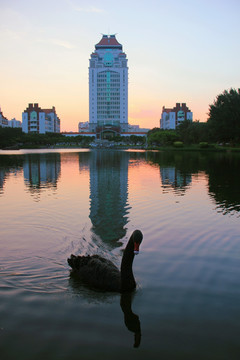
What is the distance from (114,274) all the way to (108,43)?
197 m

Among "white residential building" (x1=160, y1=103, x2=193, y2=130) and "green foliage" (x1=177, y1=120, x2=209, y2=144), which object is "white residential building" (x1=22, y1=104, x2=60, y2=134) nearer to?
"white residential building" (x1=160, y1=103, x2=193, y2=130)

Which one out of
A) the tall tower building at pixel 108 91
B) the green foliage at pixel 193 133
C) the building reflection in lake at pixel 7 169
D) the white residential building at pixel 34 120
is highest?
the tall tower building at pixel 108 91

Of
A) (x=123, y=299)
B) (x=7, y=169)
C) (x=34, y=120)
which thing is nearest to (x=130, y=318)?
(x=123, y=299)

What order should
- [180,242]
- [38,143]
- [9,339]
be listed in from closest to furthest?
[9,339] → [180,242] → [38,143]

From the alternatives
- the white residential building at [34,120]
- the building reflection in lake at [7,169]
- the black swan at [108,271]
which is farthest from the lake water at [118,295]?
the white residential building at [34,120]

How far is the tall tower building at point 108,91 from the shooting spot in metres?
178

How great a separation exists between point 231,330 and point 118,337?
1560 mm

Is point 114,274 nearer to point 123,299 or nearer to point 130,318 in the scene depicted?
point 123,299

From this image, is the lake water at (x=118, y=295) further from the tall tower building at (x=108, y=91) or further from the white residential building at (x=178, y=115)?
the tall tower building at (x=108, y=91)

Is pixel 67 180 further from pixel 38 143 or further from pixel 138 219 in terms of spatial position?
pixel 38 143

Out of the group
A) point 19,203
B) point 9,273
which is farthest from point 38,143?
point 9,273

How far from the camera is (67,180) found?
20828 mm

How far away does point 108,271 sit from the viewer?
5723mm

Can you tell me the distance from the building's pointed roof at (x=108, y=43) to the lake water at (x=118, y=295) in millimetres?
186760
